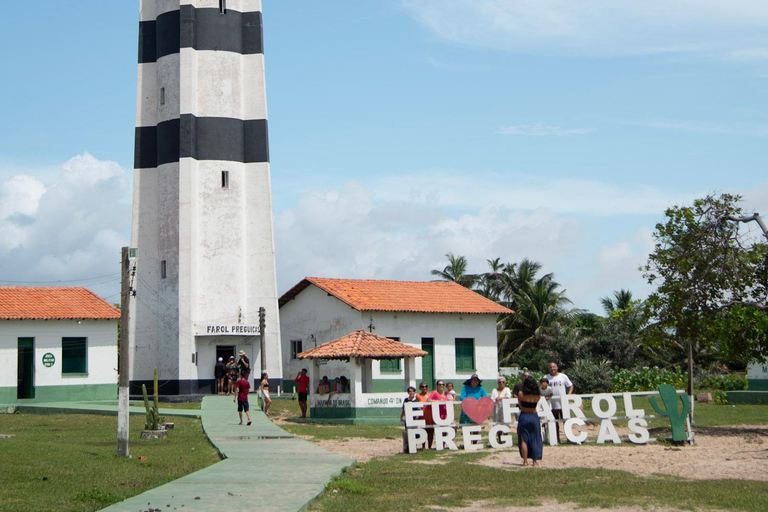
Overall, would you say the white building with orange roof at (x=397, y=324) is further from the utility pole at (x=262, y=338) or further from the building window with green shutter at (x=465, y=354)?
the utility pole at (x=262, y=338)

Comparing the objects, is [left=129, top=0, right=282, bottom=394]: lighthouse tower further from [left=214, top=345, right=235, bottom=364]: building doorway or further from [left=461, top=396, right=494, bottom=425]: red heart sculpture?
[left=461, top=396, right=494, bottom=425]: red heart sculpture

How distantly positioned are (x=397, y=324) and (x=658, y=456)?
24.3 meters

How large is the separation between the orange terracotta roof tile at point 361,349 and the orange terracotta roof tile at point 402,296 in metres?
10.5

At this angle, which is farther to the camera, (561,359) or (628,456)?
(561,359)

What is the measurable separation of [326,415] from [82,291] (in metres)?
A: 16.9

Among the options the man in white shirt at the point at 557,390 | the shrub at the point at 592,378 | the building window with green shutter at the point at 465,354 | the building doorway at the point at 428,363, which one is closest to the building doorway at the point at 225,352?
the building doorway at the point at 428,363

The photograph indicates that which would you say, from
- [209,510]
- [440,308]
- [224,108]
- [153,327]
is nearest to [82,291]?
[153,327]

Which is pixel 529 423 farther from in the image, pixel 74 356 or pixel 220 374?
pixel 74 356

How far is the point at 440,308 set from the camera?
136 feet

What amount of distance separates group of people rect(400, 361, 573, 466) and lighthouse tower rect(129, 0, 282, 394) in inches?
689

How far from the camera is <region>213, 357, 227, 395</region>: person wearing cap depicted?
3741 cm

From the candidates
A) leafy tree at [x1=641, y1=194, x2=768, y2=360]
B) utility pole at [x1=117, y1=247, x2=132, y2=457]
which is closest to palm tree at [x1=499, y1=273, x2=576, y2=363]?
leafy tree at [x1=641, y1=194, x2=768, y2=360]

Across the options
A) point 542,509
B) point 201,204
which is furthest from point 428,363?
point 542,509

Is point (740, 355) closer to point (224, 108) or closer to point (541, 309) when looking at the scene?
point (224, 108)
